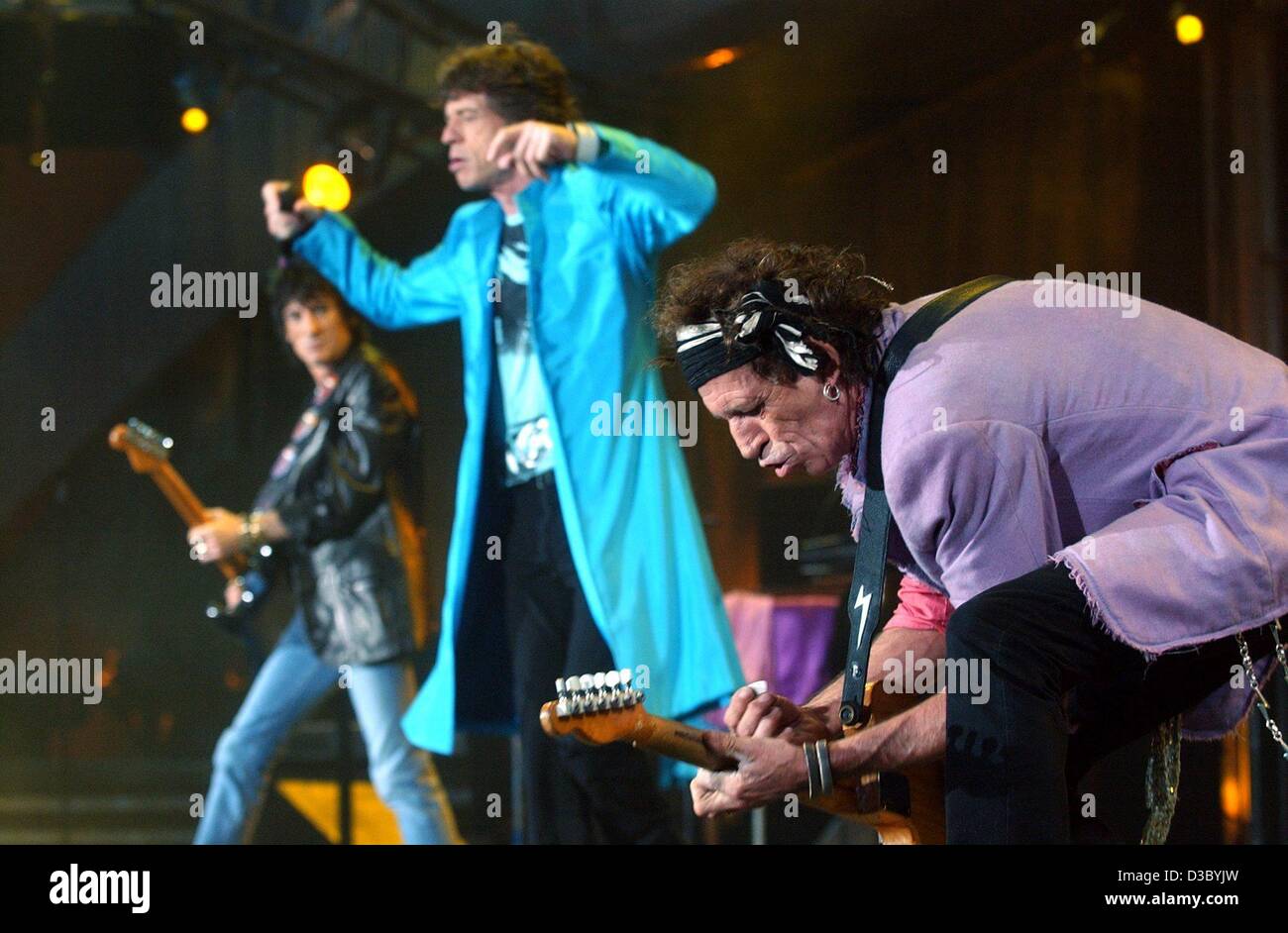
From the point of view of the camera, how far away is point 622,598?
11.5 feet

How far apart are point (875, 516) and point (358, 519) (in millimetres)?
1915

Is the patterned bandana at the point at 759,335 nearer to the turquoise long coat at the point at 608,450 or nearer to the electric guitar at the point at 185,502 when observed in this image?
the turquoise long coat at the point at 608,450

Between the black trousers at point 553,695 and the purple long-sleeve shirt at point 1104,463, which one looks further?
the black trousers at point 553,695

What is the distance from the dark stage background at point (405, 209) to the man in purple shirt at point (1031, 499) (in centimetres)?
144

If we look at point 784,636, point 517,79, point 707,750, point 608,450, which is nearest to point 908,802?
point 707,750

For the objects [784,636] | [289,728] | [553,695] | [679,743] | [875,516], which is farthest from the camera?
[289,728]

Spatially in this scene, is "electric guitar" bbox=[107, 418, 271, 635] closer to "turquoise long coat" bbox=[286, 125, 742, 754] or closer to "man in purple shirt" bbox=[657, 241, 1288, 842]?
"turquoise long coat" bbox=[286, 125, 742, 754]

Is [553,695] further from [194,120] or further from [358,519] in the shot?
[194,120]

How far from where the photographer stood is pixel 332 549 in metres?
3.80

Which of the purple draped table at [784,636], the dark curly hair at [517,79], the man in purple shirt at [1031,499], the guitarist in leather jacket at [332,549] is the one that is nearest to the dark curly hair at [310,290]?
the guitarist in leather jacket at [332,549]

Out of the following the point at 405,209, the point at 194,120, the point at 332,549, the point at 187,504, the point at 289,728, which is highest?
the point at 194,120

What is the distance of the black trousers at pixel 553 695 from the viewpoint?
3.39m
